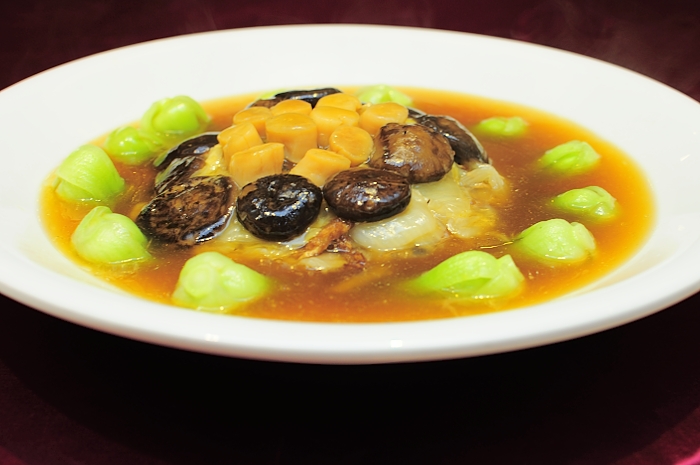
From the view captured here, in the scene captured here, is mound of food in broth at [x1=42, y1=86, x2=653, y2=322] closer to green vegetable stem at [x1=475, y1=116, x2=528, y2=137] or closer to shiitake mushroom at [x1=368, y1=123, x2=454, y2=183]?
shiitake mushroom at [x1=368, y1=123, x2=454, y2=183]

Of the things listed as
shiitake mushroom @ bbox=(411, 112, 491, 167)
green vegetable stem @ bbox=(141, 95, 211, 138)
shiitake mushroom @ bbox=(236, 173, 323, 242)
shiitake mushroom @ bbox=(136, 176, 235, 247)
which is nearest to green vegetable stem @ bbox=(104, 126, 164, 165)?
green vegetable stem @ bbox=(141, 95, 211, 138)

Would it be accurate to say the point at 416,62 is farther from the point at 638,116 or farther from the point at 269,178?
the point at 269,178

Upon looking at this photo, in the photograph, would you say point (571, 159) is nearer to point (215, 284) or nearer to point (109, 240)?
point (215, 284)

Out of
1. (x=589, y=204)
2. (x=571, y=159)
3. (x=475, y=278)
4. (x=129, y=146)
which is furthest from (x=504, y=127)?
(x=129, y=146)

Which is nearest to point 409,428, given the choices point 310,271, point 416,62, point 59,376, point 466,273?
point 466,273

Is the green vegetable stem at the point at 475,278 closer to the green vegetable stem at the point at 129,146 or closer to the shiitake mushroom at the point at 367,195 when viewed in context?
the shiitake mushroom at the point at 367,195

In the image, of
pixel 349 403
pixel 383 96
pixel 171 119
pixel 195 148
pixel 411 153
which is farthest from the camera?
pixel 383 96

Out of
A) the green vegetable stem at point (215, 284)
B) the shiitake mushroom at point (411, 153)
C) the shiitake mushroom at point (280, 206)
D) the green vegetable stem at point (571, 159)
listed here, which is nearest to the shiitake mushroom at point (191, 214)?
the shiitake mushroom at point (280, 206)
